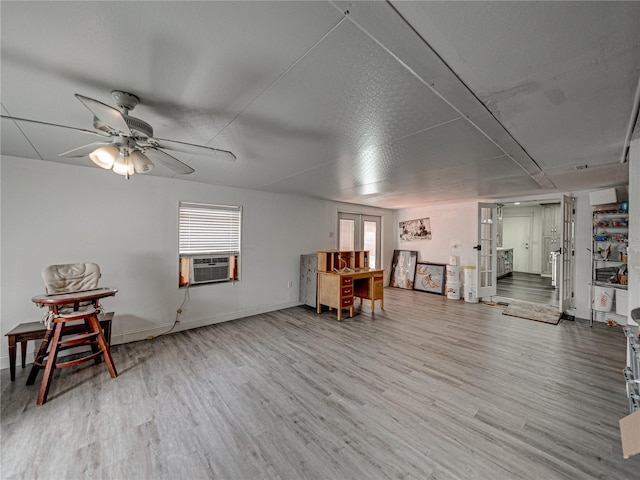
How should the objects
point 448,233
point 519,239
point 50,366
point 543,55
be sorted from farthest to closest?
point 519,239, point 448,233, point 50,366, point 543,55

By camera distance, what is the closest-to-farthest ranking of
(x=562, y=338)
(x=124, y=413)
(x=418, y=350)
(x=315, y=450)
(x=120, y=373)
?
(x=315, y=450), (x=124, y=413), (x=120, y=373), (x=418, y=350), (x=562, y=338)

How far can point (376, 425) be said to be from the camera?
1908 millimetres

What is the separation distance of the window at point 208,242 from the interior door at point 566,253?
5680mm

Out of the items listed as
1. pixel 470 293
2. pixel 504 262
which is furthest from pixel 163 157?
pixel 504 262

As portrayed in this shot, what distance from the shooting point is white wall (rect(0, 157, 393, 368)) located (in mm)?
2840

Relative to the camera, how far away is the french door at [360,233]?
6.32 m

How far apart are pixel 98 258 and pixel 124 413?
7.13ft

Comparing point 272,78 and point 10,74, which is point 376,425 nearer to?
point 272,78

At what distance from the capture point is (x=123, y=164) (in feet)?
6.11

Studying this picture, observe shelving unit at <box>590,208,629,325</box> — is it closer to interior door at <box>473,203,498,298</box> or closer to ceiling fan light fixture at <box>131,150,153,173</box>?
interior door at <box>473,203,498,298</box>

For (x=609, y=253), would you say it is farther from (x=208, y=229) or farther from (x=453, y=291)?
(x=208, y=229)

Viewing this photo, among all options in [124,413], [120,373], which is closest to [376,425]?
[124,413]

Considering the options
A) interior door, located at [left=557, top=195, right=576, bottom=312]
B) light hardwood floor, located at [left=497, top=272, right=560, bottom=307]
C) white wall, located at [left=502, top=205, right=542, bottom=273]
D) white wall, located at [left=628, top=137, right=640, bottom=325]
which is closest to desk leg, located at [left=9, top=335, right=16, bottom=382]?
white wall, located at [left=628, top=137, right=640, bottom=325]

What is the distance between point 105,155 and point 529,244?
37.5ft
